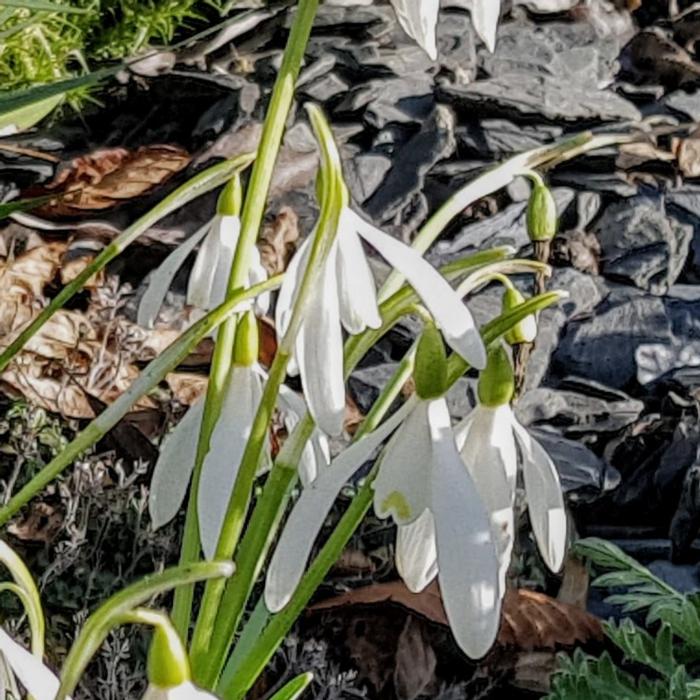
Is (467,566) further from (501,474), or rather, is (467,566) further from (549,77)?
(549,77)

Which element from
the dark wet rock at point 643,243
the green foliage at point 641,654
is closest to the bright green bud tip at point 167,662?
the green foliage at point 641,654

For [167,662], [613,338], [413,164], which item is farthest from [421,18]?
[413,164]

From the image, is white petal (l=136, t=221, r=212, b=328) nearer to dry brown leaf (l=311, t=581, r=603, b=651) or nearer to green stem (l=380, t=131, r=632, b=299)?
green stem (l=380, t=131, r=632, b=299)

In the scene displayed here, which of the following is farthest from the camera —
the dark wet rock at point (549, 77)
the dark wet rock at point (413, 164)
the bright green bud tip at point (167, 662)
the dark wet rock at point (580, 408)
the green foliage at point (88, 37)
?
the dark wet rock at point (549, 77)

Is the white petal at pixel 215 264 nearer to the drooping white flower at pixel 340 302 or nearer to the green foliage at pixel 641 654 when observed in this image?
the drooping white flower at pixel 340 302

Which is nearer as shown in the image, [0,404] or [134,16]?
[0,404]

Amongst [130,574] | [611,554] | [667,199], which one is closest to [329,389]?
[611,554]

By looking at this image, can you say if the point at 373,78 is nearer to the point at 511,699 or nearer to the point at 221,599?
the point at 511,699
